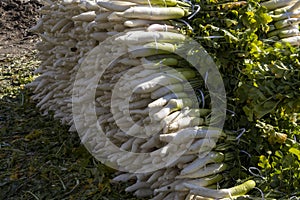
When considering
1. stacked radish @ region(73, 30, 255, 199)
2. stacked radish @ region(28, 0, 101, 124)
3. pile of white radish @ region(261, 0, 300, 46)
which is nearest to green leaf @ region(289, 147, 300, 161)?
stacked radish @ region(73, 30, 255, 199)

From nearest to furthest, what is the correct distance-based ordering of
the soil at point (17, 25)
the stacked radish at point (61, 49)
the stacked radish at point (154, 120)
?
the stacked radish at point (154, 120)
the stacked radish at point (61, 49)
the soil at point (17, 25)

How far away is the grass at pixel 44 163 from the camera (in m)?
2.79

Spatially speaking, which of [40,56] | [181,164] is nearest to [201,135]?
[181,164]

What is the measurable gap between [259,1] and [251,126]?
70cm

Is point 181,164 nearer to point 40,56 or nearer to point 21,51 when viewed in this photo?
point 40,56

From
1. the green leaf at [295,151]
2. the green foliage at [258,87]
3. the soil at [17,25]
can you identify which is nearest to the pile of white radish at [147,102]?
the green foliage at [258,87]

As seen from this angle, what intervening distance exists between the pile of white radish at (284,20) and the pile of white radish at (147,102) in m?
0.46

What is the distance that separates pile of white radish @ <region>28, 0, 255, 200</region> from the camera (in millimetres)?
2391

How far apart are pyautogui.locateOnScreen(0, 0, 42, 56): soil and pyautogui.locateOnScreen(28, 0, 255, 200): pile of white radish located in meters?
2.21

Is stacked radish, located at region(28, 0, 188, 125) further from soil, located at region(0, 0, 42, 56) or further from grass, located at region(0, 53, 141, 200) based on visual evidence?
soil, located at region(0, 0, 42, 56)

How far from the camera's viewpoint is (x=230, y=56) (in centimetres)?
259

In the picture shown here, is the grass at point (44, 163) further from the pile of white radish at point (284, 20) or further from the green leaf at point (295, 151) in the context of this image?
the pile of white radish at point (284, 20)

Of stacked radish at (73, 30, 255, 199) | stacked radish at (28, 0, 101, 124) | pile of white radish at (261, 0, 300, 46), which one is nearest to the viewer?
A: stacked radish at (73, 30, 255, 199)

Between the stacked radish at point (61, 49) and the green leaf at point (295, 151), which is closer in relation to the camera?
the green leaf at point (295, 151)
